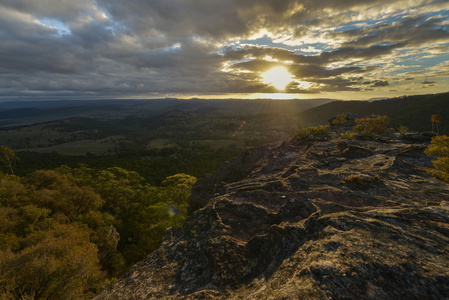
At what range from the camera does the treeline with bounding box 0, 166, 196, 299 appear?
15867 millimetres

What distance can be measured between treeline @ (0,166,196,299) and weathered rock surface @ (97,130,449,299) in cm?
1013

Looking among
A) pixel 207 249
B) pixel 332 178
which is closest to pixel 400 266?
pixel 207 249

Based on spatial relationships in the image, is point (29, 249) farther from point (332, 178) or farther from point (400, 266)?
point (332, 178)

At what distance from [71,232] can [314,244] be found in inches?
1088

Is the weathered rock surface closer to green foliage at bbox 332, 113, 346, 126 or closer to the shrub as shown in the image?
the shrub

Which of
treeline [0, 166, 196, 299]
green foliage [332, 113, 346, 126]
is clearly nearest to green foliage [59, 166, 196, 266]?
treeline [0, 166, 196, 299]

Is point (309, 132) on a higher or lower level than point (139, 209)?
higher

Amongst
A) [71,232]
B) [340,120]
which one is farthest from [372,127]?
[71,232]

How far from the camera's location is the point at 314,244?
931cm

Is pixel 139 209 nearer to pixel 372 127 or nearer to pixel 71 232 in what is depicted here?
pixel 71 232

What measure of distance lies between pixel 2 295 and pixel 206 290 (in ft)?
48.9

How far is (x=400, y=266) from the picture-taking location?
725cm

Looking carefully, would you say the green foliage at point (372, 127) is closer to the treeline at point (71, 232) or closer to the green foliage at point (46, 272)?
the treeline at point (71, 232)

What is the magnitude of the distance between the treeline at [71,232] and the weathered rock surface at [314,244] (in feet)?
33.2
